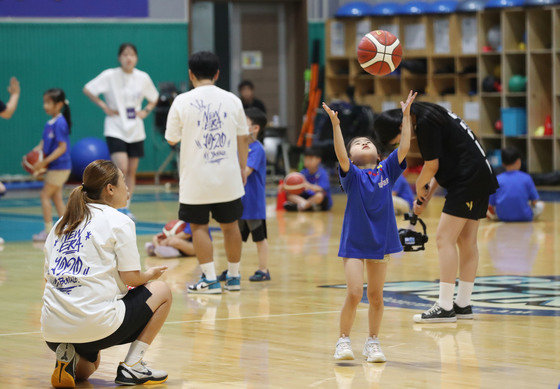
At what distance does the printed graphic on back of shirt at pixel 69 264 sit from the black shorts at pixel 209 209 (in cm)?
287

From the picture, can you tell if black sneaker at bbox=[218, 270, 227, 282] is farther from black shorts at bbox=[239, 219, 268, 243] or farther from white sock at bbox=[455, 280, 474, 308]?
white sock at bbox=[455, 280, 474, 308]

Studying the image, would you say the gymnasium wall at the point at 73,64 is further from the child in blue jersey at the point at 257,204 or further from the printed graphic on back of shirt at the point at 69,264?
the printed graphic on back of shirt at the point at 69,264

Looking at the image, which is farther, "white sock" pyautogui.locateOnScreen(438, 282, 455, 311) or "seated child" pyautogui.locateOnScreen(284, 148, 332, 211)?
"seated child" pyautogui.locateOnScreen(284, 148, 332, 211)

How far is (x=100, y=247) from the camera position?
16.5 ft

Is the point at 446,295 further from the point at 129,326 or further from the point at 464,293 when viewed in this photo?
the point at 129,326

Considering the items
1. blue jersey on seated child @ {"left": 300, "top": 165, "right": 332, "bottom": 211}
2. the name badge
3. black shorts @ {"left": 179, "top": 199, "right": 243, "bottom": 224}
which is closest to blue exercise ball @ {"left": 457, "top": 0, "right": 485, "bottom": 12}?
blue jersey on seated child @ {"left": 300, "top": 165, "right": 332, "bottom": 211}

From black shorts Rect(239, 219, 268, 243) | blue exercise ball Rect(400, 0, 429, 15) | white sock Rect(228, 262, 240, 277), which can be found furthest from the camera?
blue exercise ball Rect(400, 0, 429, 15)

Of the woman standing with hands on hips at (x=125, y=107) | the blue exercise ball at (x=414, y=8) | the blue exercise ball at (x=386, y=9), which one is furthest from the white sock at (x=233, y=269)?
the blue exercise ball at (x=386, y=9)

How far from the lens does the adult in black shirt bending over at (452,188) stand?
6.75 m

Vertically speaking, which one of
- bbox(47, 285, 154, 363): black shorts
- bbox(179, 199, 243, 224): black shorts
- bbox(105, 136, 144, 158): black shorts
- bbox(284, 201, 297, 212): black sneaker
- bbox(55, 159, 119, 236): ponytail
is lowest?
bbox(284, 201, 297, 212): black sneaker

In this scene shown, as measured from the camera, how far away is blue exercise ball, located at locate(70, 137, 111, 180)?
17.8 m

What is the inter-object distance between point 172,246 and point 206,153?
2440 mm

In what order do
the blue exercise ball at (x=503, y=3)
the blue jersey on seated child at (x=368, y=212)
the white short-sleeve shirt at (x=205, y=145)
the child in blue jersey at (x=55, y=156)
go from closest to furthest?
the blue jersey on seated child at (x=368, y=212), the white short-sleeve shirt at (x=205, y=145), the child in blue jersey at (x=55, y=156), the blue exercise ball at (x=503, y=3)

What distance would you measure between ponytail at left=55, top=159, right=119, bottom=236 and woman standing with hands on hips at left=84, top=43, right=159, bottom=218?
319 inches
